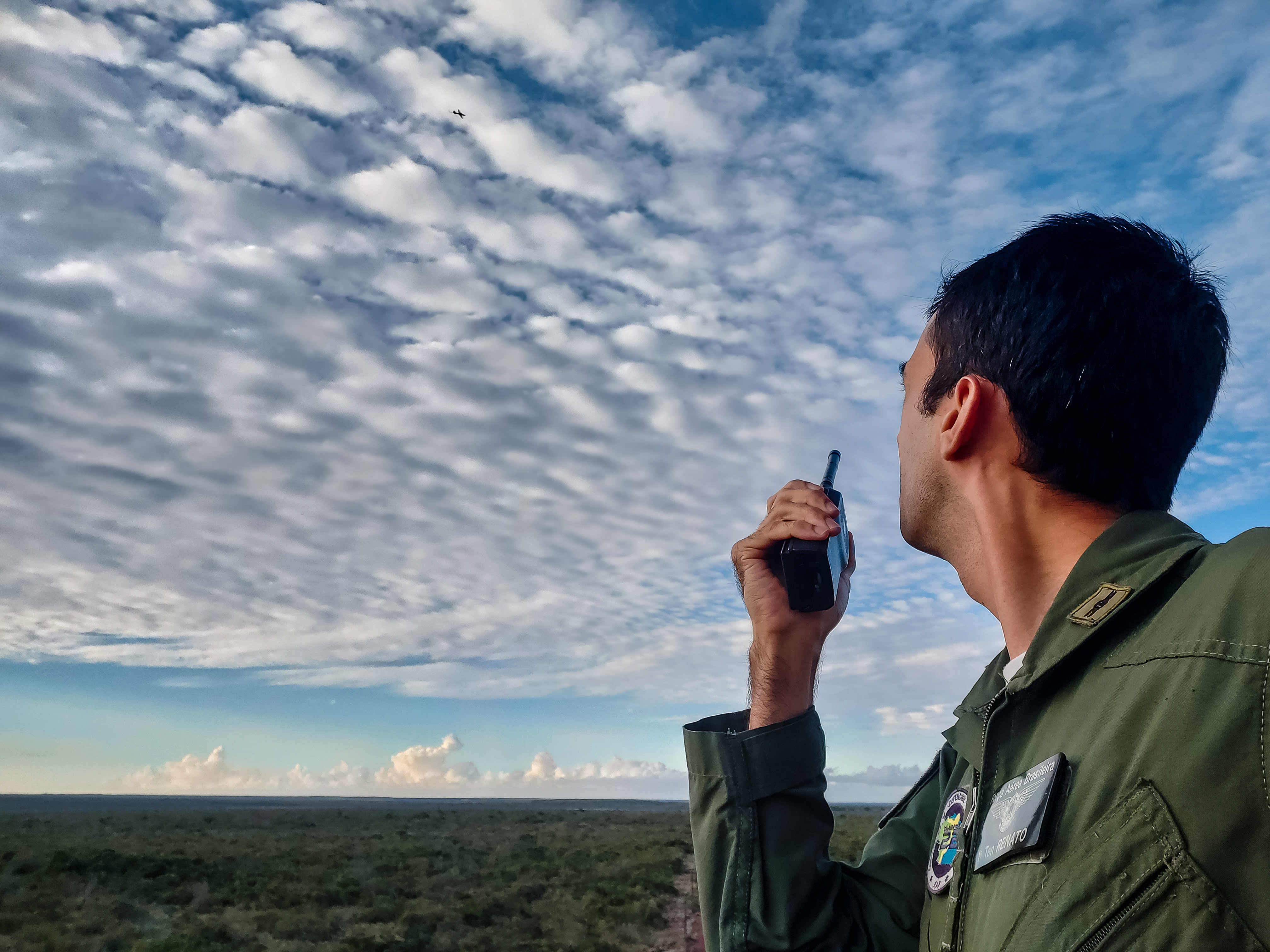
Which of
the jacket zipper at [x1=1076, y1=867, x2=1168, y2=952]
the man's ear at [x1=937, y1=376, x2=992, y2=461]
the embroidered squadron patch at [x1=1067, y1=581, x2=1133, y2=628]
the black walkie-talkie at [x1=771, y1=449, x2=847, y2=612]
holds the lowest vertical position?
the jacket zipper at [x1=1076, y1=867, x2=1168, y2=952]

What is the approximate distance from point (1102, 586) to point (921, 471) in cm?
67

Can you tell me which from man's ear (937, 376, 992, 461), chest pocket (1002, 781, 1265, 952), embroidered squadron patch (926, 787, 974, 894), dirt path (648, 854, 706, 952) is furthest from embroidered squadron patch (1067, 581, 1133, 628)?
dirt path (648, 854, 706, 952)

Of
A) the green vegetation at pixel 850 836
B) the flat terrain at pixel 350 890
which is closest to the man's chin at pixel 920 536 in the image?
the green vegetation at pixel 850 836

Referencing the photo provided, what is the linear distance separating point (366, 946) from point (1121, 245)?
15.8 m

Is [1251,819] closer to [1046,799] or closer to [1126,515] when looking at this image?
[1046,799]

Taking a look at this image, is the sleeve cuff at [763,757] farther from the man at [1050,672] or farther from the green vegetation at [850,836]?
the green vegetation at [850,836]

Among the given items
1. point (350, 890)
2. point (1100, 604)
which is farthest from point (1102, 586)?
point (350, 890)

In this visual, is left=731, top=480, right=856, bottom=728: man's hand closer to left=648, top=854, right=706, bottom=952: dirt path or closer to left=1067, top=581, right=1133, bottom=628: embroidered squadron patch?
left=1067, top=581, right=1133, bottom=628: embroidered squadron patch

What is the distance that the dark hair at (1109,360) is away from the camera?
185cm

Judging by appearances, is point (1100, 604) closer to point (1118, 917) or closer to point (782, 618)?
point (1118, 917)

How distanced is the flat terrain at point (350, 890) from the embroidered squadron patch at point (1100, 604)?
47.7ft

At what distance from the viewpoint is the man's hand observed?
96.3 inches

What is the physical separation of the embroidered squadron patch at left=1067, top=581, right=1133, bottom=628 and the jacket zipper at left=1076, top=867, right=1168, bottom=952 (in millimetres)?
434

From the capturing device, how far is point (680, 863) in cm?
2508
